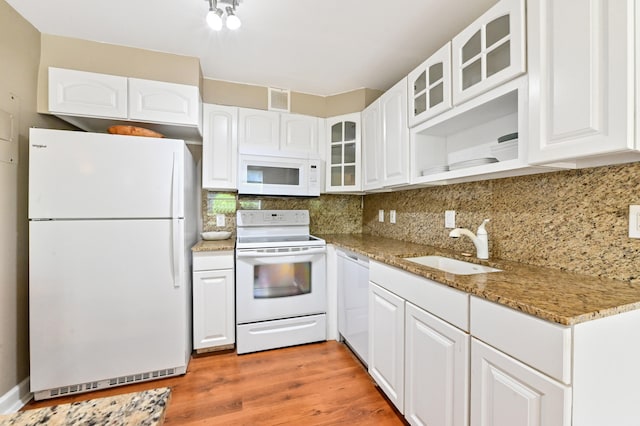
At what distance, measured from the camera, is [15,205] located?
1.71 meters

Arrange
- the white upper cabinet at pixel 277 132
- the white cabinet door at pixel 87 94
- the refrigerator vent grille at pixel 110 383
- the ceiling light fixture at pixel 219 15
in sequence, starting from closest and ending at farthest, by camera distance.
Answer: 1. the ceiling light fixture at pixel 219 15
2. the refrigerator vent grille at pixel 110 383
3. the white cabinet door at pixel 87 94
4. the white upper cabinet at pixel 277 132

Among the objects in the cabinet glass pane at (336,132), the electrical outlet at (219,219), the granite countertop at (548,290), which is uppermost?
the cabinet glass pane at (336,132)

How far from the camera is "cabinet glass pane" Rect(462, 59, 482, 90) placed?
4.63 ft

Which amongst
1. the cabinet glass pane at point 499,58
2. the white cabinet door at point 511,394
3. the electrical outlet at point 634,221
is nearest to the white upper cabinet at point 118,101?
the cabinet glass pane at point 499,58

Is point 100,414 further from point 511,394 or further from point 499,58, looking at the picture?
point 499,58

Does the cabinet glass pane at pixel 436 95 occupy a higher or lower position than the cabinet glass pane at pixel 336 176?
higher

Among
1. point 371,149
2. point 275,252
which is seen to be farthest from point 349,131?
point 275,252

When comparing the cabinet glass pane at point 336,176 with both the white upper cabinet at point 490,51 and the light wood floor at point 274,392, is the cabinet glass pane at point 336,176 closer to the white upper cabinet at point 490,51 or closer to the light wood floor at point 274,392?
the white upper cabinet at point 490,51

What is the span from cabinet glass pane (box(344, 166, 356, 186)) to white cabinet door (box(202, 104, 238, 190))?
1063mm

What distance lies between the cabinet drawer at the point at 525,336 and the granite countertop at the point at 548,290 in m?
0.03

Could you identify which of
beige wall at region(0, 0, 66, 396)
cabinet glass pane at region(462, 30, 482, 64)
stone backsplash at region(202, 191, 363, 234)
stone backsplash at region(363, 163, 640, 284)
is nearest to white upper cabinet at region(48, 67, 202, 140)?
beige wall at region(0, 0, 66, 396)

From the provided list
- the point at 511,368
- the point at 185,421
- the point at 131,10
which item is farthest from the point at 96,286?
the point at 511,368

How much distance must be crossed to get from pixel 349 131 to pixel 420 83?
1.01 meters

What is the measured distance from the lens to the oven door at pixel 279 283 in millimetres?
2250
